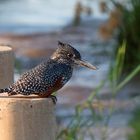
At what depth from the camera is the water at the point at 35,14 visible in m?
15.0

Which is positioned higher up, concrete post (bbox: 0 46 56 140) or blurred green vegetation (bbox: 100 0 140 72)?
concrete post (bbox: 0 46 56 140)

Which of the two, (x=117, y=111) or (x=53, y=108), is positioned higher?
(x=53, y=108)

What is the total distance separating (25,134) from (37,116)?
0.28 ft

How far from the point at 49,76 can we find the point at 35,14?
13564 mm

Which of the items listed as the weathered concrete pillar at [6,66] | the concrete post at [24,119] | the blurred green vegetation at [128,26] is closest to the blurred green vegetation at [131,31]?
the blurred green vegetation at [128,26]

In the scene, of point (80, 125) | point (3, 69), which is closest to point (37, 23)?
point (80, 125)

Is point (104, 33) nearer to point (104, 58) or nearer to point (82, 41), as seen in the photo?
point (104, 58)

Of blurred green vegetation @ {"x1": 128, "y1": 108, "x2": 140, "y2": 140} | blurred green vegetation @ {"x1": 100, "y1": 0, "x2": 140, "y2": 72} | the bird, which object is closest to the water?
blurred green vegetation @ {"x1": 100, "y1": 0, "x2": 140, "y2": 72}

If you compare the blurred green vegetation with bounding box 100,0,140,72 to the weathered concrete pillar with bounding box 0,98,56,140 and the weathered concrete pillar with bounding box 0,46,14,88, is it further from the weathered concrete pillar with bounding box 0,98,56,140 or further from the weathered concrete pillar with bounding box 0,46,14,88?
the weathered concrete pillar with bounding box 0,98,56,140

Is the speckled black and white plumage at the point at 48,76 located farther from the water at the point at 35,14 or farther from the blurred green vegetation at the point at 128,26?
the water at the point at 35,14

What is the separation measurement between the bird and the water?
35.9ft

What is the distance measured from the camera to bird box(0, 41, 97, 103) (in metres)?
3.16

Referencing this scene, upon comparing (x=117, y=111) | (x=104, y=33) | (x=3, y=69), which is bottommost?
(x=117, y=111)

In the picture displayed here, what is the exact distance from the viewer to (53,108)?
3023 mm
